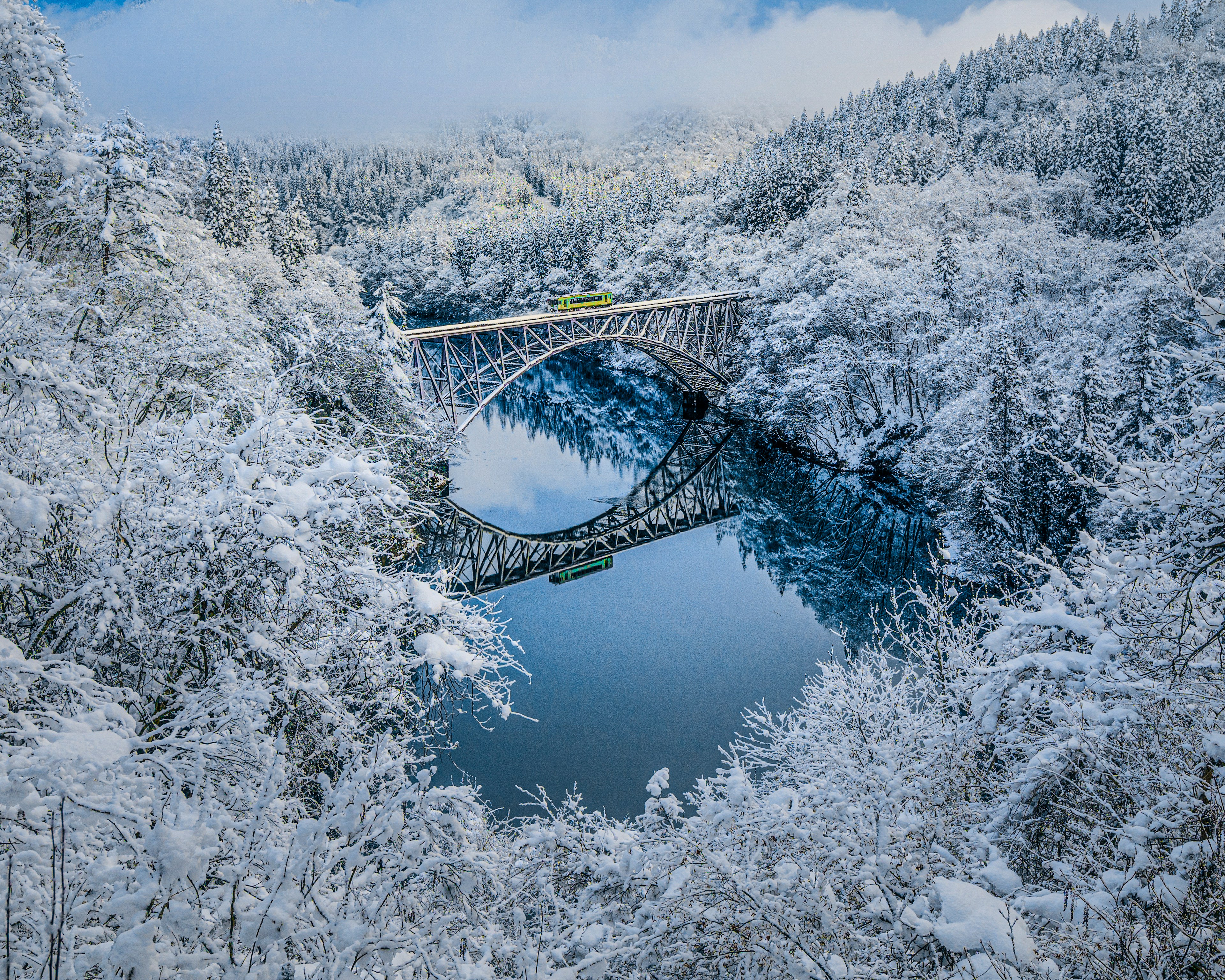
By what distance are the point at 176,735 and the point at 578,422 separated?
1488 inches

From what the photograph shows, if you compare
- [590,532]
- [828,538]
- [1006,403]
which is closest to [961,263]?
[828,538]

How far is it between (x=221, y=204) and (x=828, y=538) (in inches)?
1443

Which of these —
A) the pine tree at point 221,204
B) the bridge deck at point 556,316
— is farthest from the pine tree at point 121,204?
the pine tree at point 221,204

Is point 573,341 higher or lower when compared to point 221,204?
lower

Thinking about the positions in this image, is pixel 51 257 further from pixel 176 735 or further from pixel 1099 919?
pixel 1099 919

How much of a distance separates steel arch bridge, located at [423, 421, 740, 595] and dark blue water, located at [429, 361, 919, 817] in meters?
0.44

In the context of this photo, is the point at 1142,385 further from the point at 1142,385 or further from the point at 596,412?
the point at 596,412

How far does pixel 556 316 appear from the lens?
32.9 meters

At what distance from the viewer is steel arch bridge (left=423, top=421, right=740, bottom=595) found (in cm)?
2294

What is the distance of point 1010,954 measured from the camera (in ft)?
10.2

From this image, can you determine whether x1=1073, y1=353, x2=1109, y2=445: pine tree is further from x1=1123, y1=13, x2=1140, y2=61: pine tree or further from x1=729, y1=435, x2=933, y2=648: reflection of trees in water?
x1=1123, y1=13, x2=1140, y2=61: pine tree

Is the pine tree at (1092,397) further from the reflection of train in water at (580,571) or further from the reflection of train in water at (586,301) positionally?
the reflection of train in water at (586,301)

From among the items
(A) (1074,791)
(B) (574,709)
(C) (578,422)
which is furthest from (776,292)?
Result: (A) (1074,791)

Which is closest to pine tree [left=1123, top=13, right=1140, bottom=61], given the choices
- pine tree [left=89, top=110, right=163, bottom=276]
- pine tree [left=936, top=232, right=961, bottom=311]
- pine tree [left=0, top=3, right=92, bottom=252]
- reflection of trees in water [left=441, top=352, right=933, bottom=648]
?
pine tree [left=936, top=232, right=961, bottom=311]
